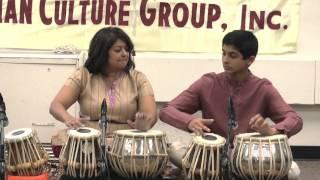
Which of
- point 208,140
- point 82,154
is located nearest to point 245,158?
point 208,140

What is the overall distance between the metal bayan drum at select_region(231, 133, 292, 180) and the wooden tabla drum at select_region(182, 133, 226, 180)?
9 centimetres

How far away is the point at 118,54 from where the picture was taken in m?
3.10

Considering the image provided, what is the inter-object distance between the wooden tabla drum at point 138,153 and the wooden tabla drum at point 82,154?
0.29 ft

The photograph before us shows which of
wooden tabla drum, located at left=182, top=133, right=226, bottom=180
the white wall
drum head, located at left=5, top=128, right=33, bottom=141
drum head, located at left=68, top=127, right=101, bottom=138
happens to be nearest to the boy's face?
wooden tabla drum, located at left=182, top=133, right=226, bottom=180

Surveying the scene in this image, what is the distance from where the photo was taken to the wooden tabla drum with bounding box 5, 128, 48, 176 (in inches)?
105

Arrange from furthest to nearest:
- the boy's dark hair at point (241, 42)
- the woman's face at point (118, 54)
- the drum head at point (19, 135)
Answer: the woman's face at point (118, 54) < the boy's dark hair at point (241, 42) < the drum head at point (19, 135)

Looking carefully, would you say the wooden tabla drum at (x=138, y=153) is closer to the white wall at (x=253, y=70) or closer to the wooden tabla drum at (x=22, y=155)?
the wooden tabla drum at (x=22, y=155)

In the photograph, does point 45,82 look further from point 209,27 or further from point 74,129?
point 74,129

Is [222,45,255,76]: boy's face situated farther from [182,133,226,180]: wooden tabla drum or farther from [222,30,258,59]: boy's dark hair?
[182,133,226,180]: wooden tabla drum

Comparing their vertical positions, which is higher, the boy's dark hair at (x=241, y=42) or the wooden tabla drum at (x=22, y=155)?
the boy's dark hair at (x=241, y=42)

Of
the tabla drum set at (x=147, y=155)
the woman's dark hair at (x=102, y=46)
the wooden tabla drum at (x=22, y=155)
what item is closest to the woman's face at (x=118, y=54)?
the woman's dark hair at (x=102, y=46)

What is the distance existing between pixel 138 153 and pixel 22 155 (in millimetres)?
527

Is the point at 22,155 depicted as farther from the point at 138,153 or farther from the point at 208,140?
the point at 208,140

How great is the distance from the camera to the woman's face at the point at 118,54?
310cm
